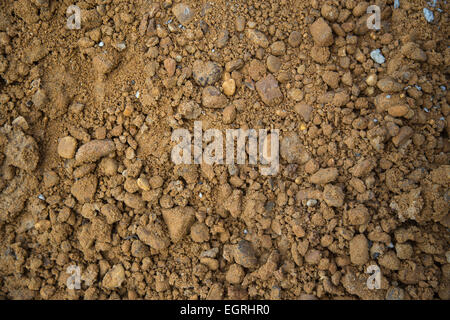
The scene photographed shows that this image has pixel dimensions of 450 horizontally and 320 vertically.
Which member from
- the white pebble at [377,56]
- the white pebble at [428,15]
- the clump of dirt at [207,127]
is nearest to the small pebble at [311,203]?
the clump of dirt at [207,127]

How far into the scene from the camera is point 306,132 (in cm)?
245

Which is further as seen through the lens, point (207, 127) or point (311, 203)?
point (207, 127)

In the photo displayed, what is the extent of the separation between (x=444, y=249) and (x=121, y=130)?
7.26 ft

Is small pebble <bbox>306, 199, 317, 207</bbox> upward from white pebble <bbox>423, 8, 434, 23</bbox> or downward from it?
downward

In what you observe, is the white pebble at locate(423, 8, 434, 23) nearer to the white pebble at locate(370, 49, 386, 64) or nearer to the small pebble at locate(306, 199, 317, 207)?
the white pebble at locate(370, 49, 386, 64)

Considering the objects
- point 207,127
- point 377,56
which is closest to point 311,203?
point 207,127

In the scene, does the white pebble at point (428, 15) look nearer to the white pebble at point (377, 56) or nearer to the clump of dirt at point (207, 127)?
the clump of dirt at point (207, 127)

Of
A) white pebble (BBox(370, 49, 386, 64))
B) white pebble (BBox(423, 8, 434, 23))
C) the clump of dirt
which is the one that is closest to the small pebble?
the clump of dirt

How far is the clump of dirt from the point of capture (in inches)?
92.2

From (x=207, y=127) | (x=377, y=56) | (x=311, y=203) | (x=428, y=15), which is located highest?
(x=428, y=15)

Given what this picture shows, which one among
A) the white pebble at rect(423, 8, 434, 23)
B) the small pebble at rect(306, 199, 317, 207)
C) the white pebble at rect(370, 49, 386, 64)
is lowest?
the small pebble at rect(306, 199, 317, 207)

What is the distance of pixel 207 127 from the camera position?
2.48 metres

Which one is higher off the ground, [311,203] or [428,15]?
[428,15]

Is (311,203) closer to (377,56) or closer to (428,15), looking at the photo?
(377,56)
